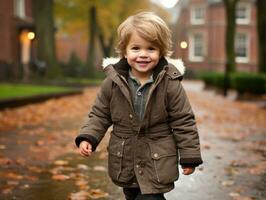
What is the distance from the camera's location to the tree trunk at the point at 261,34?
69.9ft

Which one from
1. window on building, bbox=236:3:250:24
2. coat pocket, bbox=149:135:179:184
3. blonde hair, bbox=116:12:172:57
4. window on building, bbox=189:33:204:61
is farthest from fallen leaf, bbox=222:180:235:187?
window on building, bbox=236:3:250:24

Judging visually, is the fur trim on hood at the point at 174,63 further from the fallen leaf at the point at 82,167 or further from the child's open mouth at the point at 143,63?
the fallen leaf at the point at 82,167

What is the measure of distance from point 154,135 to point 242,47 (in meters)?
51.1

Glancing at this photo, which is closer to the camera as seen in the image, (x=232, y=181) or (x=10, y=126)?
(x=232, y=181)

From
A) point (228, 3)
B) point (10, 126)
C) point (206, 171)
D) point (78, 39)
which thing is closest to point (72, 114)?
point (10, 126)

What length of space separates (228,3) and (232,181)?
2348 cm

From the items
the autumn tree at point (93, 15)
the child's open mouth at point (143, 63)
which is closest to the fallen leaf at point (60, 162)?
the child's open mouth at point (143, 63)

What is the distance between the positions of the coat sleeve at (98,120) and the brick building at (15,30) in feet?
93.2

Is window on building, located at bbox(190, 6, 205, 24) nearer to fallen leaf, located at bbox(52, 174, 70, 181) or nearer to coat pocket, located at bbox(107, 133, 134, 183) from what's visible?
fallen leaf, located at bbox(52, 174, 70, 181)

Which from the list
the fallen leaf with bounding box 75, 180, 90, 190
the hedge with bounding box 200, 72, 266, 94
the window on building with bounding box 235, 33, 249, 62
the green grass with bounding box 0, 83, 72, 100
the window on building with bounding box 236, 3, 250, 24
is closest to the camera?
the fallen leaf with bounding box 75, 180, 90, 190

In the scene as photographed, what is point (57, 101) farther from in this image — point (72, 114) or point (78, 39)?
point (78, 39)

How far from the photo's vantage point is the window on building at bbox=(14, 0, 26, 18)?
36519mm

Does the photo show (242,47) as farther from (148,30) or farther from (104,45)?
(148,30)

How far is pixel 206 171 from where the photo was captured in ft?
20.6
